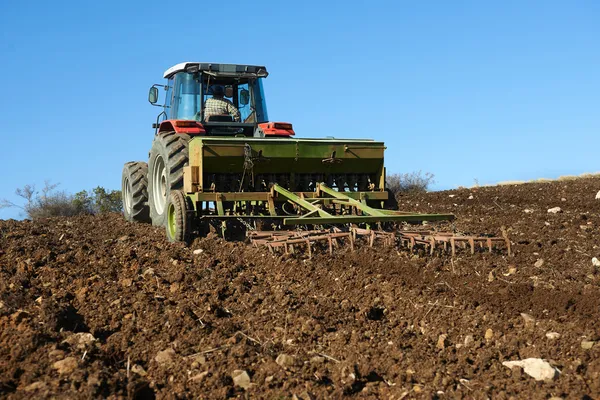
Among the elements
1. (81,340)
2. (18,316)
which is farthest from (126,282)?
(81,340)

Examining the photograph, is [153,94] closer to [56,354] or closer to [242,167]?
[242,167]

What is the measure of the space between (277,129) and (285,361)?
6.17m

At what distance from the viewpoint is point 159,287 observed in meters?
5.78

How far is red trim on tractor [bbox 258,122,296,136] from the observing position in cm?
975

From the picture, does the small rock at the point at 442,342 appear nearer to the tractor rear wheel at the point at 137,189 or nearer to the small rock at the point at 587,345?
the small rock at the point at 587,345

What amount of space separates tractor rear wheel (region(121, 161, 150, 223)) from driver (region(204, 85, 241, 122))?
1568mm

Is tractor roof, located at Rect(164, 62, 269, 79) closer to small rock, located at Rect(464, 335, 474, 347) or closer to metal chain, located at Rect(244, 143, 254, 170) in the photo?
metal chain, located at Rect(244, 143, 254, 170)

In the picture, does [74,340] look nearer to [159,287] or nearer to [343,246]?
[159,287]

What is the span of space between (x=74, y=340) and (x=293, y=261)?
2508 millimetres

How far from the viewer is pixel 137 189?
10.9 metres

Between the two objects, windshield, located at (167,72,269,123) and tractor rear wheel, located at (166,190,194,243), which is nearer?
tractor rear wheel, located at (166,190,194,243)

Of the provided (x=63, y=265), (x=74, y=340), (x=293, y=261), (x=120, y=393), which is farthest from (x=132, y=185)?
(x=120, y=393)

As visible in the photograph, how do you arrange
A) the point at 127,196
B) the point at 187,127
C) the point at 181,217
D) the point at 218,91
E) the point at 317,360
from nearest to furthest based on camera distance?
the point at 317,360 < the point at 181,217 < the point at 187,127 < the point at 218,91 < the point at 127,196

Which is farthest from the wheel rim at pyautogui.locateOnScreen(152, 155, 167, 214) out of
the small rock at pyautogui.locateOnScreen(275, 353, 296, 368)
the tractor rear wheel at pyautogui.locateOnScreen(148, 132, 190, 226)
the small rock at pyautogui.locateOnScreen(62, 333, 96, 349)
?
the small rock at pyautogui.locateOnScreen(275, 353, 296, 368)
